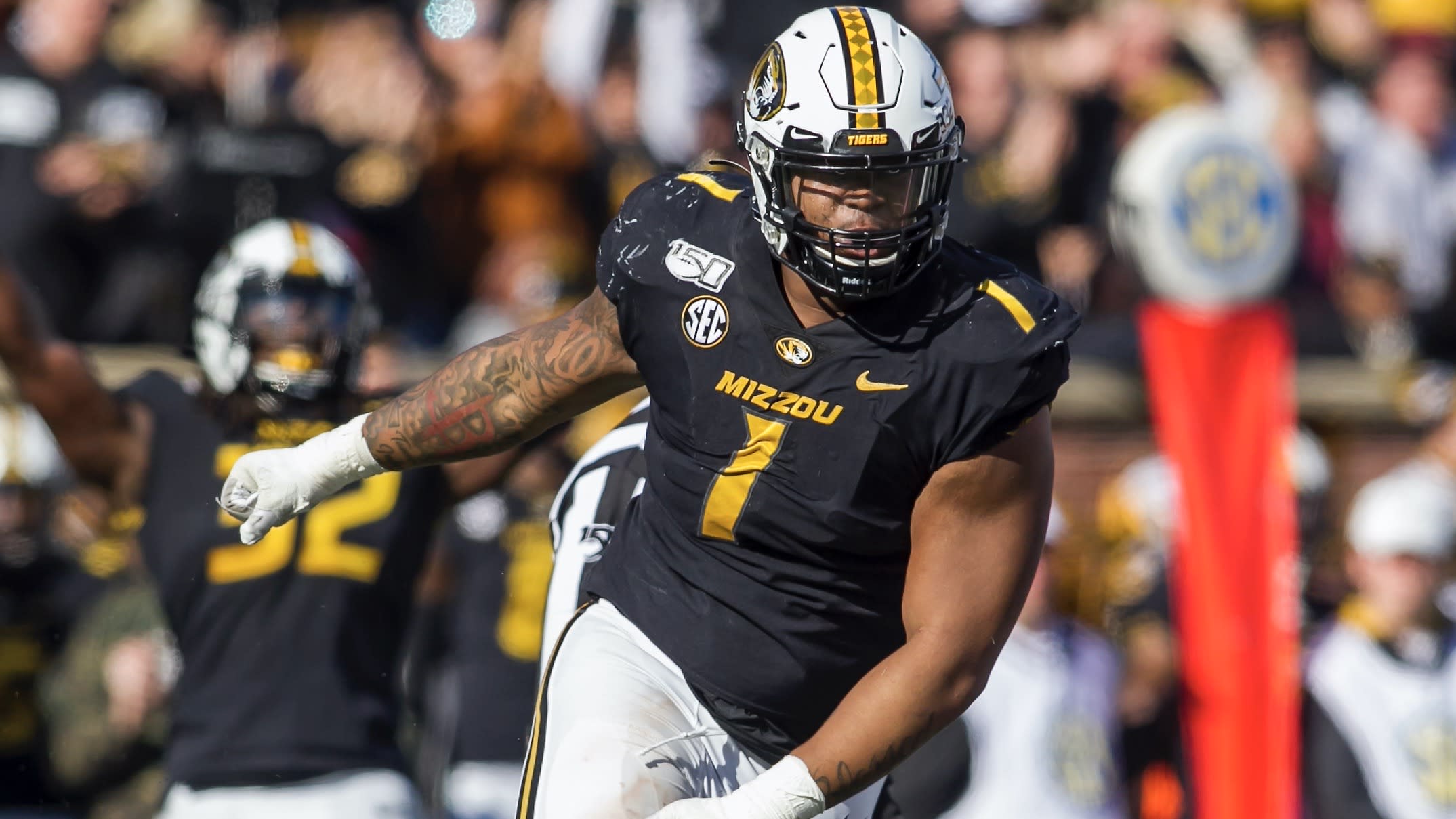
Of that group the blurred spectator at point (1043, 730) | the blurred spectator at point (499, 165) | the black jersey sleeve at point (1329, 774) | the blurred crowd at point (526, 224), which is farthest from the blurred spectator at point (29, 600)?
the black jersey sleeve at point (1329, 774)

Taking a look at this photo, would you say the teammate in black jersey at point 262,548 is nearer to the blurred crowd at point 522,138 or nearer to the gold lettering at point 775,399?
the gold lettering at point 775,399

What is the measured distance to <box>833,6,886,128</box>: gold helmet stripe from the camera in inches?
146

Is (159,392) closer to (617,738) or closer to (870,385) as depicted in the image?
(617,738)

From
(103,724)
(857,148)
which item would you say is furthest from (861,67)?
(103,724)

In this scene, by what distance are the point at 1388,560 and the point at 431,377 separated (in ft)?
16.2

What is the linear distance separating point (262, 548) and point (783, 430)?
208 centimetres

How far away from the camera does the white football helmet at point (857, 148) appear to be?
12.1 ft

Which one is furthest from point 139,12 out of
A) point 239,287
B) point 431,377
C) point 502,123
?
point 431,377

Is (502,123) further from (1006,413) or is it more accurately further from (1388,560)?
(1006,413)

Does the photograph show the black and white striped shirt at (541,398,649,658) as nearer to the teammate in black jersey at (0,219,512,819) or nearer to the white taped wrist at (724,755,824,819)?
the teammate in black jersey at (0,219,512,819)

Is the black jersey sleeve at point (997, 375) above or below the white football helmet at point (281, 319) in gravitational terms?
above

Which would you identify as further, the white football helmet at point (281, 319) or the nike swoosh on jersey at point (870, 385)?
the white football helmet at point (281, 319)

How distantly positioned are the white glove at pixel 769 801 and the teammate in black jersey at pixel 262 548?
188 cm

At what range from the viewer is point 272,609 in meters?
5.25
